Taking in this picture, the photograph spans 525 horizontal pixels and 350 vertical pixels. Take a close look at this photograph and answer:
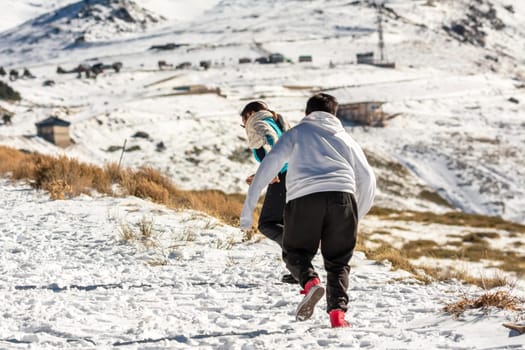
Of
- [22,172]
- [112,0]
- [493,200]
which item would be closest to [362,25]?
[112,0]

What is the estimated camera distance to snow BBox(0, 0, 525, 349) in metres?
4.36

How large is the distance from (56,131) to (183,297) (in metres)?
43.1

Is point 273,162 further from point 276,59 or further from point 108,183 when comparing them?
point 276,59

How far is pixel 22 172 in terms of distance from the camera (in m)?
12.6

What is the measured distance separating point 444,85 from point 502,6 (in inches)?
4001

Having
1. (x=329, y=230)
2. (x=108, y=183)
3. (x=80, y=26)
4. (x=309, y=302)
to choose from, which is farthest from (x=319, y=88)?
(x=80, y=26)

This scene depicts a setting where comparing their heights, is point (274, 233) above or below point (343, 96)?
above

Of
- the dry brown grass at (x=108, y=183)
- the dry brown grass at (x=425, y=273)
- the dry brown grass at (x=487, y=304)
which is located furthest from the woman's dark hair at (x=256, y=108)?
the dry brown grass at (x=108, y=183)

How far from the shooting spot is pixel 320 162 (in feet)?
14.1

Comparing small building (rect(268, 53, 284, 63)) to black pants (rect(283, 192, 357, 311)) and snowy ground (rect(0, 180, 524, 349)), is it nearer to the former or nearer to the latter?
snowy ground (rect(0, 180, 524, 349))

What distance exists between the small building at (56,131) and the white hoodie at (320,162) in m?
43.7

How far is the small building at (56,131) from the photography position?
1781 inches

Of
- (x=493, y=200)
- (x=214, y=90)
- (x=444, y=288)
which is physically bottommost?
(x=493, y=200)

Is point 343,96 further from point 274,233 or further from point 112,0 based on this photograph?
point 112,0
